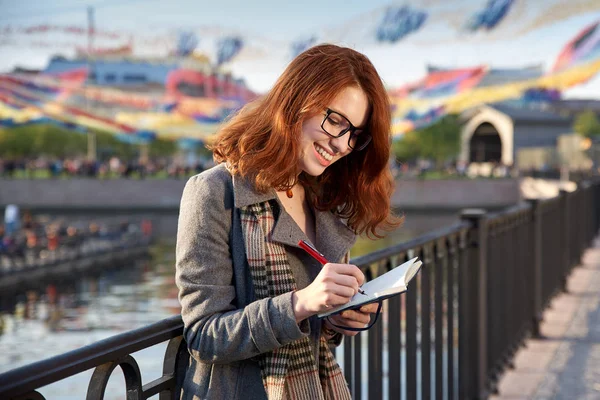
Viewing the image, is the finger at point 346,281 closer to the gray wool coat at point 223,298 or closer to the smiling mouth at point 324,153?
the gray wool coat at point 223,298

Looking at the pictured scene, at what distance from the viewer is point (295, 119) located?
1.61 m

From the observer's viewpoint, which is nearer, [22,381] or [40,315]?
[22,381]

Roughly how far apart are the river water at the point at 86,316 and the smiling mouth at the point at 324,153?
1239 cm

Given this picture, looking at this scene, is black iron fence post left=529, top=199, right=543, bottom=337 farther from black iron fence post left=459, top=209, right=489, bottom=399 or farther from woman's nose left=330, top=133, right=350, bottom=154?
woman's nose left=330, top=133, right=350, bottom=154

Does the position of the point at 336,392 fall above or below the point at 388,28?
below

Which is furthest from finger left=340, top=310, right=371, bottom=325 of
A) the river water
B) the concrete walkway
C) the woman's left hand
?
the river water

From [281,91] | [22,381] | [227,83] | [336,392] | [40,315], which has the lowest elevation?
[40,315]

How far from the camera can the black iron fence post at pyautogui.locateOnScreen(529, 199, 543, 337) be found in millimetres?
5277

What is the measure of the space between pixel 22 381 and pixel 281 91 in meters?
0.72

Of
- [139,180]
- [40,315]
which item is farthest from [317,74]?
[139,180]

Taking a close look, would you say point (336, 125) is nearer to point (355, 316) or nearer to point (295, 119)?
point (295, 119)

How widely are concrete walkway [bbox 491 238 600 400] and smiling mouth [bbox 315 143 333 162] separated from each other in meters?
2.61

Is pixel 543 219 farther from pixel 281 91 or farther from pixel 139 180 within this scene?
pixel 139 180

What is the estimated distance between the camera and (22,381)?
45.2 inches
